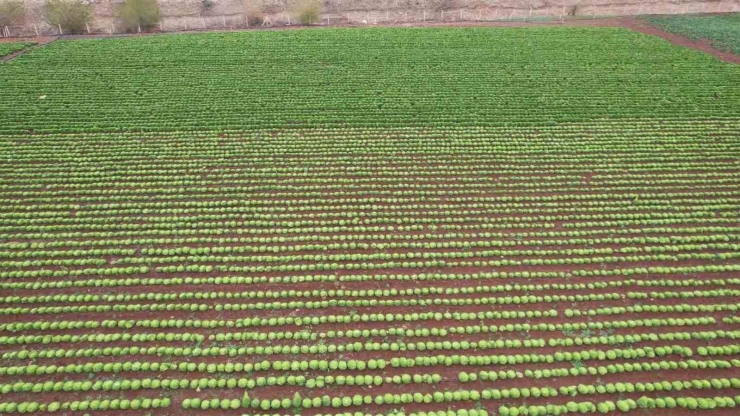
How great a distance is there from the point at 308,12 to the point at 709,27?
125 ft

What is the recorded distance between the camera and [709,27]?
132 feet

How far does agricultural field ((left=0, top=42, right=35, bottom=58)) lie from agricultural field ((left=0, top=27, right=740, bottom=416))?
264 inches

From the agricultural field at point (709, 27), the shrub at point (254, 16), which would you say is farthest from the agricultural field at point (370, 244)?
the shrub at point (254, 16)

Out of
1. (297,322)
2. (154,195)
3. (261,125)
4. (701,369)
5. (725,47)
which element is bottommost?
(701,369)

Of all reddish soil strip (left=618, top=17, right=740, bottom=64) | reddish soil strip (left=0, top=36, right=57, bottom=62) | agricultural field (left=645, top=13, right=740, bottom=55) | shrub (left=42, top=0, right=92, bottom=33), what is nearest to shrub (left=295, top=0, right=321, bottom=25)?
shrub (left=42, top=0, right=92, bottom=33)

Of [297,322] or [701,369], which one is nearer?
[701,369]

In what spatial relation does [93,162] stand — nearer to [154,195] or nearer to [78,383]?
[154,195]

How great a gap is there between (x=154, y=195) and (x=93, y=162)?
4801mm

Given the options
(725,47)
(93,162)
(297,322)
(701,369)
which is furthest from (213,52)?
(725,47)

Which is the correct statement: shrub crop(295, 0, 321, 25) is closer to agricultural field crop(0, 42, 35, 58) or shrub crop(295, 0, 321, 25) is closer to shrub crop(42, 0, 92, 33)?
shrub crop(42, 0, 92, 33)

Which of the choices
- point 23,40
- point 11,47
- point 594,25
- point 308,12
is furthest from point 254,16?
point 594,25

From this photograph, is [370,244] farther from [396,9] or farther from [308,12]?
[396,9]

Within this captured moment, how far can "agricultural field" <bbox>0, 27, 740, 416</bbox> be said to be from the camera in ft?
38.2

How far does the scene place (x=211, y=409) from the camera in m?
11.1
